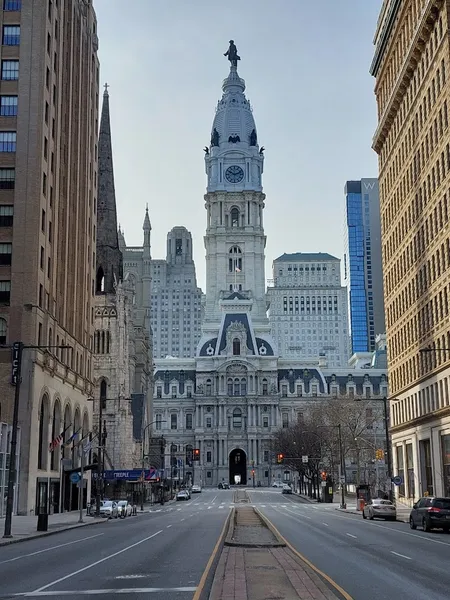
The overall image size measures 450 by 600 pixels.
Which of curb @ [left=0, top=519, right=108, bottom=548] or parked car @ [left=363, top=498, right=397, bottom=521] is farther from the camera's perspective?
parked car @ [left=363, top=498, right=397, bottom=521]

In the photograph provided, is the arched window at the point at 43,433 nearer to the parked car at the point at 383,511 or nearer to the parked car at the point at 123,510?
the parked car at the point at 123,510

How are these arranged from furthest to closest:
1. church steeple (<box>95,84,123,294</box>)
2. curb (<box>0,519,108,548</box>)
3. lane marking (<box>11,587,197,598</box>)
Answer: church steeple (<box>95,84,123,294</box>) → curb (<box>0,519,108,548</box>) → lane marking (<box>11,587,197,598</box>)

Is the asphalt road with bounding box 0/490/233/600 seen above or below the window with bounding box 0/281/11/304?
below

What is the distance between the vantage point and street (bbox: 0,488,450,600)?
17.2 meters

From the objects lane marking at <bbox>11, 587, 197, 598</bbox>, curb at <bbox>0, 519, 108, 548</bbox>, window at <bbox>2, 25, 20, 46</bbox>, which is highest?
window at <bbox>2, 25, 20, 46</bbox>

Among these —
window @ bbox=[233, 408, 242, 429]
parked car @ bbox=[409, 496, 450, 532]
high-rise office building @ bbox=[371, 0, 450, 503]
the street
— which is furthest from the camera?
window @ bbox=[233, 408, 242, 429]

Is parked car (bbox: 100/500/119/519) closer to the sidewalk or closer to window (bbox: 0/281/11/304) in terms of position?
the sidewalk

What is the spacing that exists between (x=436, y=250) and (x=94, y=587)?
48358 mm

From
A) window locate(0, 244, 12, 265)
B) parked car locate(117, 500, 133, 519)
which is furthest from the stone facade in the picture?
window locate(0, 244, 12, 265)

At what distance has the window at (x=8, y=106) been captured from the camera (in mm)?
61969

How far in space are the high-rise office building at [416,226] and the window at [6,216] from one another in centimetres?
3183

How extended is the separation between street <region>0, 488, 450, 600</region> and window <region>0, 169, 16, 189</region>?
32.1 meters

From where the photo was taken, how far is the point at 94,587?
1773cm

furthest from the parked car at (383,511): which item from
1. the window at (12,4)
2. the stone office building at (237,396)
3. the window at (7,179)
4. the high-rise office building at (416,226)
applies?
the stone office building at (237,396)
